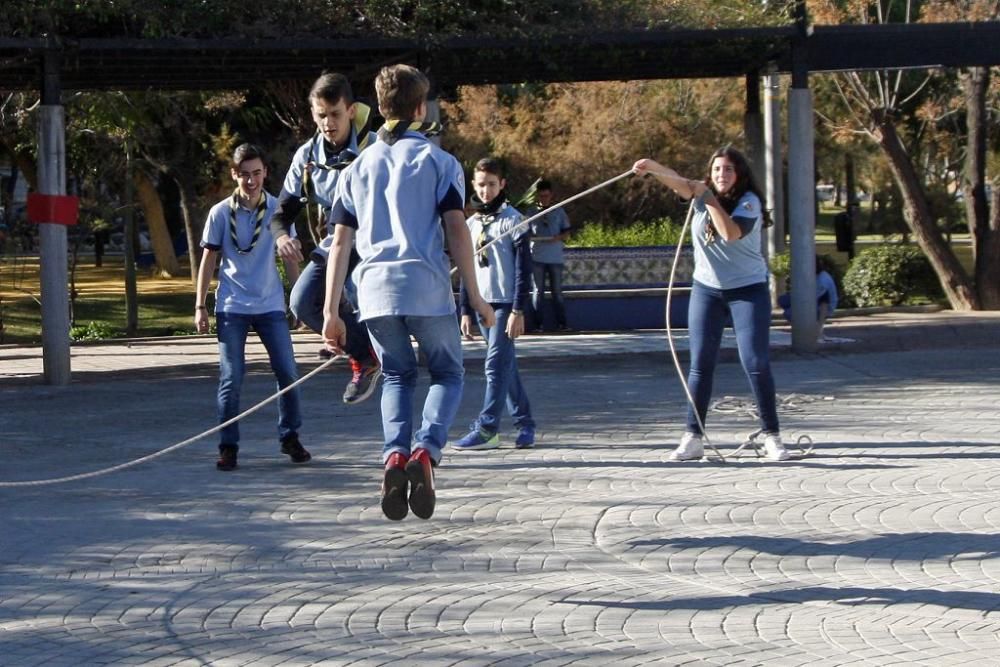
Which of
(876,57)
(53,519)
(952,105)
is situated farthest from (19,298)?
(53,519)

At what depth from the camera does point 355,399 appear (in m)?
8.37

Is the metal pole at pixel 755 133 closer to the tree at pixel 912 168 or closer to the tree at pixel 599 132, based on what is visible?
the tree at pixel 912 168

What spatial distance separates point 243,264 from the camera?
31.0ft

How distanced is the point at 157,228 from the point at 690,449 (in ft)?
101

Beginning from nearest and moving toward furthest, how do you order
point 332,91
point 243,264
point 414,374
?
point 414,374, point 332,91, point 243,264

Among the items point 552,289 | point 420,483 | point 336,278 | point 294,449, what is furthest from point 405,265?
point 552,289

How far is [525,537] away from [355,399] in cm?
151

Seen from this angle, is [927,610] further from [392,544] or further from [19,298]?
[19,298]

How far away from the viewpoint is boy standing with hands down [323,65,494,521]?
6426 millimetres

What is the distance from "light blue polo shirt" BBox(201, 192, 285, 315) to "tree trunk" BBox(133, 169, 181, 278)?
26.7 m

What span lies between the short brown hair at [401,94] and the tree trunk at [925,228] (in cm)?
1753

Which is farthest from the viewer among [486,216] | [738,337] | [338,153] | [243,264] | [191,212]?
[191,212]

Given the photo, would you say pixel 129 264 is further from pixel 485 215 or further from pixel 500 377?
pixel 500 377

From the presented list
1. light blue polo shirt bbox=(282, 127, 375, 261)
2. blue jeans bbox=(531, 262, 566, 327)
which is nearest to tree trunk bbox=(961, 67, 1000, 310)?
blue jeans bbox=(531, 262, 566, 327)
